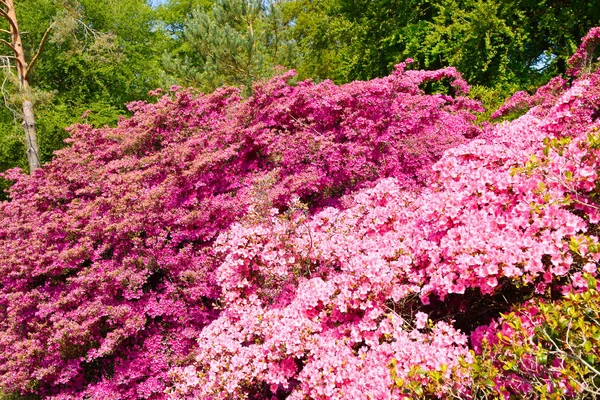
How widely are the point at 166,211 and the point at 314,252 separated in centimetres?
263

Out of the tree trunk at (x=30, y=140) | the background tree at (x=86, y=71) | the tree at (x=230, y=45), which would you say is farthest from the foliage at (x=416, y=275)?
the background tree at (x=86, y=71)

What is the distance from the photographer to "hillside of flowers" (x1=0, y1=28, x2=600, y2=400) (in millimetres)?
2205

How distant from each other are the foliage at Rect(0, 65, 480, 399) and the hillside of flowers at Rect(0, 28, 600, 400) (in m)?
0.03

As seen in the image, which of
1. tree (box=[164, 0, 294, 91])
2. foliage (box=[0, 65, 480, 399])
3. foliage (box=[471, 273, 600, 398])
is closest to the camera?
foliage (box=[471, 273, 600, 398])

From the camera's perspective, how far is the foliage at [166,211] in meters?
4.92

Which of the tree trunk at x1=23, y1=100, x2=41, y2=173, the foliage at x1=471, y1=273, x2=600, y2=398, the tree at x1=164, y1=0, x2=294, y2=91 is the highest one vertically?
the tree at x1=164, y1=0, x2=294, y2=91

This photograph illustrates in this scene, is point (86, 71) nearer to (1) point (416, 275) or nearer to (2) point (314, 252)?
(2) point (314, 252)

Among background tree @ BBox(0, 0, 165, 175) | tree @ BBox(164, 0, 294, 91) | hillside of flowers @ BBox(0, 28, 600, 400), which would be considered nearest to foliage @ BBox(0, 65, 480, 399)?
hillside of flowers @ BBox(0, 28, 600, 400)

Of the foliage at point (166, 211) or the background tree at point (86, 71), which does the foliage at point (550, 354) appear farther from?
the background tree at point (86, 71)

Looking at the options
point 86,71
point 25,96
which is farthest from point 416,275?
point 86,71

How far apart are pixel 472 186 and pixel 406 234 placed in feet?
1.97

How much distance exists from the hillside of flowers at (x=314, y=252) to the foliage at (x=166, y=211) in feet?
0.10

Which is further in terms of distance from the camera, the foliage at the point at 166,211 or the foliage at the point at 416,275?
the foliage at the point at 166,211

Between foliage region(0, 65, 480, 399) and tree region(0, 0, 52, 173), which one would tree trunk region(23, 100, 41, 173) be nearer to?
tree region(0, 0, 52, 173)
